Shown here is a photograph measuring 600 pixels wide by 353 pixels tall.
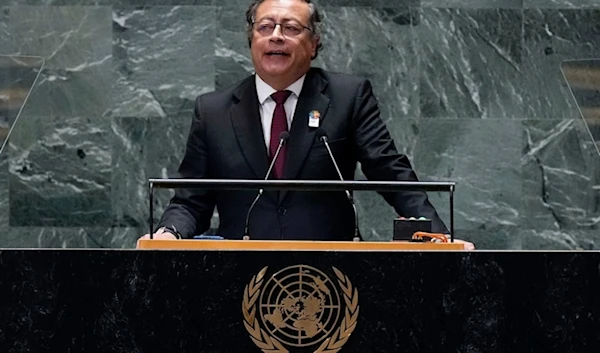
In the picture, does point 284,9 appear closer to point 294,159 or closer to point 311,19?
point 311,19

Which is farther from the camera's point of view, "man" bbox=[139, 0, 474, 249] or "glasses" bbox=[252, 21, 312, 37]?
"glasses" bbox=[252, 21, 312, 37]

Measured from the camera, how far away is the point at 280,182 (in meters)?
3.94

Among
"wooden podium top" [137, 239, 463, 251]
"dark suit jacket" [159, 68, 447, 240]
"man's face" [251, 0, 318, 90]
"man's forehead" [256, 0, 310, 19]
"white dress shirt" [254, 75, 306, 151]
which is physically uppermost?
"man's forehead" [256, 0, 310, 19]

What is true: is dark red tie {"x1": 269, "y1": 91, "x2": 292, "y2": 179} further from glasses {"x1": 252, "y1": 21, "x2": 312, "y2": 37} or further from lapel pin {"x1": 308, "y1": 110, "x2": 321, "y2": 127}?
glasses {"x1": 252, "y1": 21, "x2": 312, "y2": 37}

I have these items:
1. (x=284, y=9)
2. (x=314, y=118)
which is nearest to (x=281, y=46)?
(x=284, y=9)

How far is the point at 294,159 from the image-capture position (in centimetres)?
Result: 531

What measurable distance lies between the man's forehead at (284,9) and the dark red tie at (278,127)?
0.32 m

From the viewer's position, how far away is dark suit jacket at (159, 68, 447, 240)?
209 inches

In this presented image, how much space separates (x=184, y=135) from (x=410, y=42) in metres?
1.37

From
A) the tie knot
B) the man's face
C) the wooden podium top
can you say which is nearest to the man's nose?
the man's face
